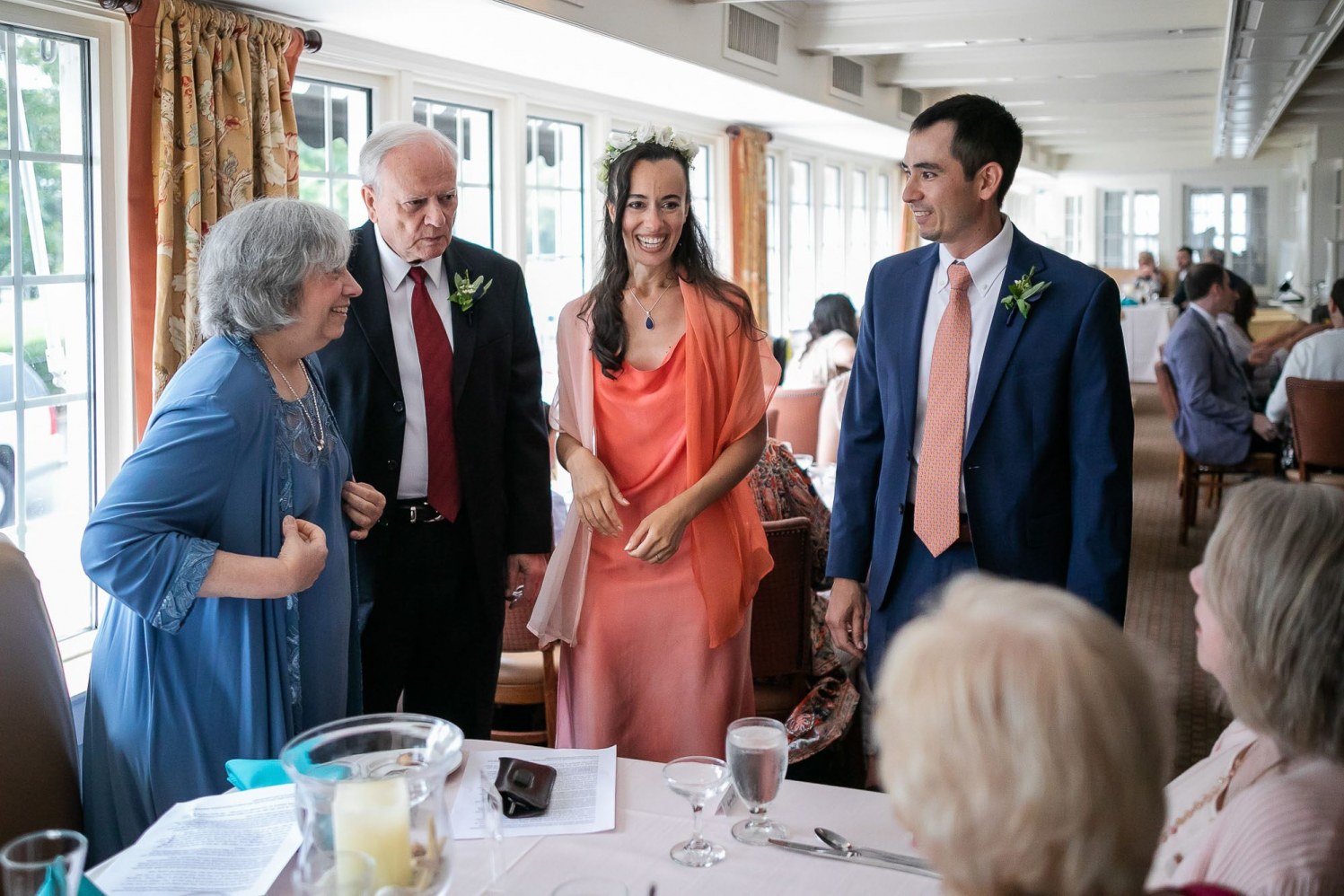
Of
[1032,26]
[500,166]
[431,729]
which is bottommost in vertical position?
[431,729]

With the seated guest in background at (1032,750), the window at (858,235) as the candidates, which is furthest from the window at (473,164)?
the window at (858,235)

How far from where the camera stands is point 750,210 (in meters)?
8.22

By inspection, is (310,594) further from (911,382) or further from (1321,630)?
(1321,630)

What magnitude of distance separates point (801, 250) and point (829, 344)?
3.96 m

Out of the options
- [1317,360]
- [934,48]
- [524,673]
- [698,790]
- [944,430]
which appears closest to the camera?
[698,790]

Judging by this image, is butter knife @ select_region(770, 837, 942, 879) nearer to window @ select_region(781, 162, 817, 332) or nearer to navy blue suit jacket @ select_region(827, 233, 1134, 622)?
navy blue suit jacket @ select_region(827, 233, 1134, 622)

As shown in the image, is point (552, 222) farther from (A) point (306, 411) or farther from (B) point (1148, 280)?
(B) point (1148, 280)

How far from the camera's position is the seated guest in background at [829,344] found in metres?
6.15

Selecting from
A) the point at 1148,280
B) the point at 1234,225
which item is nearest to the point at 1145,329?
the point at 1148,280

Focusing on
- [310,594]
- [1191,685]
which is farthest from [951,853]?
[1191,685]

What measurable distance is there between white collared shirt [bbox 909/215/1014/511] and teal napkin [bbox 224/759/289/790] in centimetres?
126

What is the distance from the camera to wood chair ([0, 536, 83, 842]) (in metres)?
1.75

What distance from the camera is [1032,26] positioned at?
610 centimetres

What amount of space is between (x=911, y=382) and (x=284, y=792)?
4.40 feet
